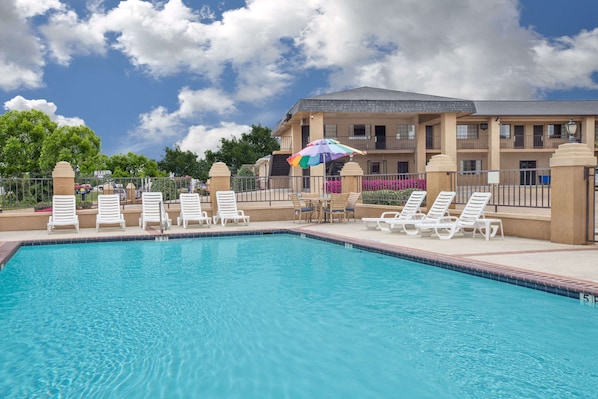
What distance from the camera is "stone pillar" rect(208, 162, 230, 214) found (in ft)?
48.9

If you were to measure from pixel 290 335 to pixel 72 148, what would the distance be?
36.7 m

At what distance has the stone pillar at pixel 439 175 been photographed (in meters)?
12.4

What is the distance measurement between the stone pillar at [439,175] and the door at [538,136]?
2744 centimetres

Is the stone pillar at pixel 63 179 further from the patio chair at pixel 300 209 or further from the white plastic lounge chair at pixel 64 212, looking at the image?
the patio chair at pixel 300 209

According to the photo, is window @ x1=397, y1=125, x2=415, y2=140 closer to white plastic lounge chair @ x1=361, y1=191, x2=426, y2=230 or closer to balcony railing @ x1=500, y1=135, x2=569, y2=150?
balcony railing @ x1=500, y1=135, x2=569, y2=150

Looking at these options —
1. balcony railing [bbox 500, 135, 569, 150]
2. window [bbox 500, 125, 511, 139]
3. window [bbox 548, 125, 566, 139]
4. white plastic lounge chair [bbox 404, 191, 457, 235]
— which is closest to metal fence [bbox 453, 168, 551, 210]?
white plastic lounge chair [bbox 404, 191, 457, 235]

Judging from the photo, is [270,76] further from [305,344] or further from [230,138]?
[305,344]

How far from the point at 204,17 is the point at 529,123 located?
83.0 feet

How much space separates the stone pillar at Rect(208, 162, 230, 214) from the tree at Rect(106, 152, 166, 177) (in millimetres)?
50960

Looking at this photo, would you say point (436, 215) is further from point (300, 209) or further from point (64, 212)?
point (64, 212)

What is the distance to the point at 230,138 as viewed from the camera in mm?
59969

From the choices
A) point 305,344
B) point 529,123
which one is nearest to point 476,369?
point 305,344

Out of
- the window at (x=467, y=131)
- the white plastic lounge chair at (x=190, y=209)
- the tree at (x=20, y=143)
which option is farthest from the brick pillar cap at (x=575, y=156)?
the tree at (x=20, y=143)

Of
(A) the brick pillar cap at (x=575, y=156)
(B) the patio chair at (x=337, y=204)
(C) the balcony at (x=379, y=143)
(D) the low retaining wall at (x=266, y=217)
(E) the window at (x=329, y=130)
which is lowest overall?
(D) the low retaining wall at (x=266, y=217)
